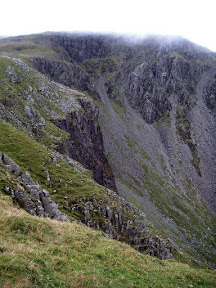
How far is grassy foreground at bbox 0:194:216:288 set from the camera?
10.7 m

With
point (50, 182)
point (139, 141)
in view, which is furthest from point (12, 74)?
point (139, 141)

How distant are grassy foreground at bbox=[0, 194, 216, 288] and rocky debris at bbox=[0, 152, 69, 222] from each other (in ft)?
8.13

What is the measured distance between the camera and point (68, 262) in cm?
1323

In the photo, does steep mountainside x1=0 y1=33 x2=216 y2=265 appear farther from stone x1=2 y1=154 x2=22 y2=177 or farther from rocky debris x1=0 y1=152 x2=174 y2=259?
rocky debris x1=0 y1=152 x2=174 y2=259

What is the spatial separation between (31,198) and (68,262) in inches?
475

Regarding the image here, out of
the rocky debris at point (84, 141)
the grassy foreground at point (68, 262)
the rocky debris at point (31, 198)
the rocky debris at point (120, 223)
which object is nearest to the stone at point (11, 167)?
the rocky debris at point (31, 198)

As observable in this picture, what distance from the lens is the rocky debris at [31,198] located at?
72.5 feet

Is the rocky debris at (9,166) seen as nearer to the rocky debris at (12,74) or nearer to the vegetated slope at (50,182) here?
the vegetated slope at (50,182)

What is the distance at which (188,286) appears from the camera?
1598cm

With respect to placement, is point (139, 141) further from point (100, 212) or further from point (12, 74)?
point (100, 212)

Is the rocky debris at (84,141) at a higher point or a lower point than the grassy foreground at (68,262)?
lower

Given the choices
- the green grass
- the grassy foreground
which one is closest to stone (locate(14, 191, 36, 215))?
the grassy foreground

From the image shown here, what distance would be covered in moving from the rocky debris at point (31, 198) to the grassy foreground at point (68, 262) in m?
2.48

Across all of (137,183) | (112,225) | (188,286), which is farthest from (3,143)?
(137,183)
